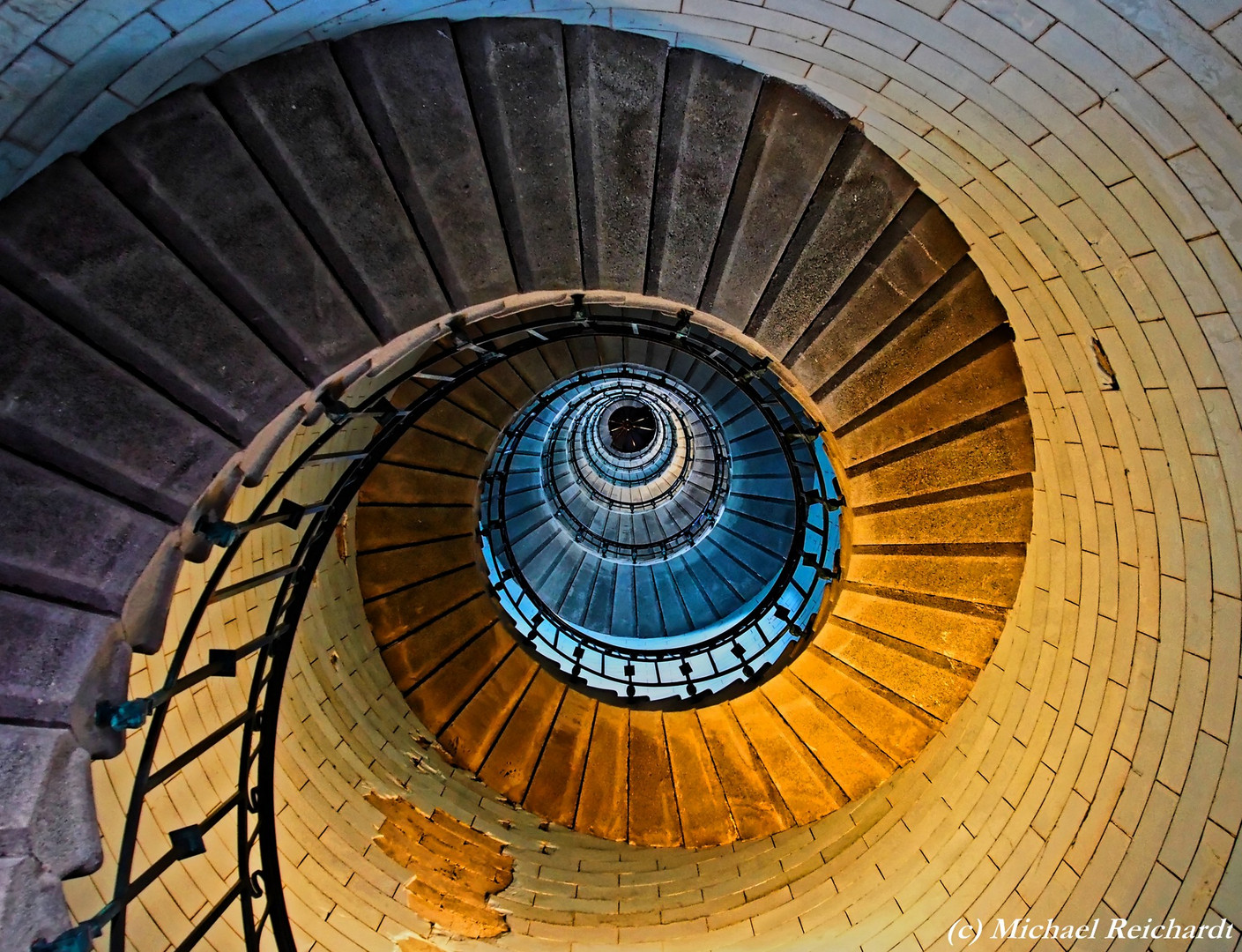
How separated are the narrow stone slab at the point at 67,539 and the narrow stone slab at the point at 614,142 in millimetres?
2600

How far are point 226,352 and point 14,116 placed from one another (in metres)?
1.12

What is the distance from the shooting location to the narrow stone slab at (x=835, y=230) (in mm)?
3832

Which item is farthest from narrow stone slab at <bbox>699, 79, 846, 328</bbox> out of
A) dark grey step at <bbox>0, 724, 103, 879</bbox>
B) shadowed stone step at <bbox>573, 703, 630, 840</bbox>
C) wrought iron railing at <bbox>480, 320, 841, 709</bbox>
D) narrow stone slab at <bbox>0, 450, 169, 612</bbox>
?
shadowed stone step at <bbox>573, 703, 630, 840</bbox>

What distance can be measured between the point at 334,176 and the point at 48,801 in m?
2.92

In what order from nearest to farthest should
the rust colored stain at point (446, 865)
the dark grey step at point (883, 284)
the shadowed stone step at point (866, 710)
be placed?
1. the dark grey step at point (883, 284)
2. the rust colored stain at point (446, 865)
3. the shadowed stone step at point (866, 710)

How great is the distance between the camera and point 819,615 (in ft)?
20.5

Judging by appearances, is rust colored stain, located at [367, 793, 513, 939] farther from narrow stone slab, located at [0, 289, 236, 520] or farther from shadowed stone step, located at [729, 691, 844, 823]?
narrow stone slab, located at [0, 289, 236, 520]

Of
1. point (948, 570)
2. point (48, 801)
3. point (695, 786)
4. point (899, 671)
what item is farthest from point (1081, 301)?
point (695, 786)

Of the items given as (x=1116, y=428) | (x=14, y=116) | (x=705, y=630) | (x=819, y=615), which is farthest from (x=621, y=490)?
(x=14, y=116)

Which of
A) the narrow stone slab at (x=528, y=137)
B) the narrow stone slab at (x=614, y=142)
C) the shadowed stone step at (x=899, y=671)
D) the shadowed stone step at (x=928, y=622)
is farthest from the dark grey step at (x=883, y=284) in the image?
the shadowed stone step at (x=899, y=671)

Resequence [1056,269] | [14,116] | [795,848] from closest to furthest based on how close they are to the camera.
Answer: [14,116], [1056,269], [795,848]

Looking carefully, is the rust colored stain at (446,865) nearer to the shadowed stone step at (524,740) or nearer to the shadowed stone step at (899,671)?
the shadowed stone step at (524,740)

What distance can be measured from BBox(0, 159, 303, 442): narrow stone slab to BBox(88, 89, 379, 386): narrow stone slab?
10 cm

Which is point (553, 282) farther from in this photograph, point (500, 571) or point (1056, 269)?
point (500, 571)
